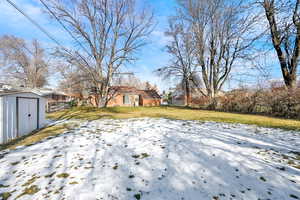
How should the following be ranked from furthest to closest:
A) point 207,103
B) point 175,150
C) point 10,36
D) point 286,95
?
1. point 10,36
2. point 207,103
3. point 286,95
4. point 175,150

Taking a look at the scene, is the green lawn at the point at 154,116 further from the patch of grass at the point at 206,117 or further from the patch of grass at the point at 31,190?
the patch of grass at the point at 31,190

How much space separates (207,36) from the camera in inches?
656

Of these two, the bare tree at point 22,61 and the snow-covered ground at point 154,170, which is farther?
the bare tree at point 22,61

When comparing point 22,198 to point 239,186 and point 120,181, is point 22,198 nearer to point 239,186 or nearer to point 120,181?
point 120,181

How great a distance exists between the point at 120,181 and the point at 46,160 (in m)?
2.16

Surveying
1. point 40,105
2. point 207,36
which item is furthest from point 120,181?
point 207,36

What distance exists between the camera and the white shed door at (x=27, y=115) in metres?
6.12

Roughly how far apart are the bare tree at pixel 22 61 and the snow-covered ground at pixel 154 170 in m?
29.5

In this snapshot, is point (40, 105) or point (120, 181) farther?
point (40, 105)

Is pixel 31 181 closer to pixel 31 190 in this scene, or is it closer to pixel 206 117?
pixel 31 190

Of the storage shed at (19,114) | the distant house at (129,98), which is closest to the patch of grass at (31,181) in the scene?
the storage shed at (19,114)

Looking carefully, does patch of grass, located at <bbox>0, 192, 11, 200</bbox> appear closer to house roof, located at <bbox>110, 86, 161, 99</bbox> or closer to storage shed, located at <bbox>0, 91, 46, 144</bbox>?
storage shed, located at <bbox>0, 91, 46, 144</bbox>

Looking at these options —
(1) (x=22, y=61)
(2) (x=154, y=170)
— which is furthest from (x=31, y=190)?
(1) (x=22, y=61)

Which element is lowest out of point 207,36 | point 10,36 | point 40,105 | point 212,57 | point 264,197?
point 264,197
